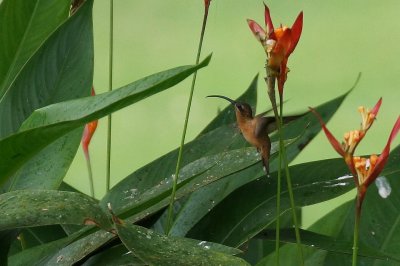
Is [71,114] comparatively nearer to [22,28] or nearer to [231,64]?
[22,28]

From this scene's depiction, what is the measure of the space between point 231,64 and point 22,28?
2408mm

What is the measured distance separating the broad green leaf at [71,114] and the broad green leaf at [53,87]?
0.67ft

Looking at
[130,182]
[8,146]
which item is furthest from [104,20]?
[8,146]

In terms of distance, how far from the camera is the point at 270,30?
71 centimetres

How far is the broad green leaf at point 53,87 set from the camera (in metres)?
0.97

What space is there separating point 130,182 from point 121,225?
1.25 ft

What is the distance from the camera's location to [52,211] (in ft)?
2.24

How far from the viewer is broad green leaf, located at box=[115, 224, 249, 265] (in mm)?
636

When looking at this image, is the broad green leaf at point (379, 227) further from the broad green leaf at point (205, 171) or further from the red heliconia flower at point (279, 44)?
the red heliconia flower at point (279, 44)

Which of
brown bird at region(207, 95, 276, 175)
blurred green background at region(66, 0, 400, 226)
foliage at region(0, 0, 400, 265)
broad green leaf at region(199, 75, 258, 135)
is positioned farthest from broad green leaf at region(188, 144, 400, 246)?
blurred green background at region(66, 0, 400, 226)

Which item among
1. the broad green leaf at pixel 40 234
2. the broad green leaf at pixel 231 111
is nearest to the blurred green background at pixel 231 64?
the broad green leaf at pixel 231 111

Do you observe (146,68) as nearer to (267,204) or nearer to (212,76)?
(212,76)

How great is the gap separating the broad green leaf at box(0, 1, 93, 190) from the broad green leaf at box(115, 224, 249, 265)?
1.02ft

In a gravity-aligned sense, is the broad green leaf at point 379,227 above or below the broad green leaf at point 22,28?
below
